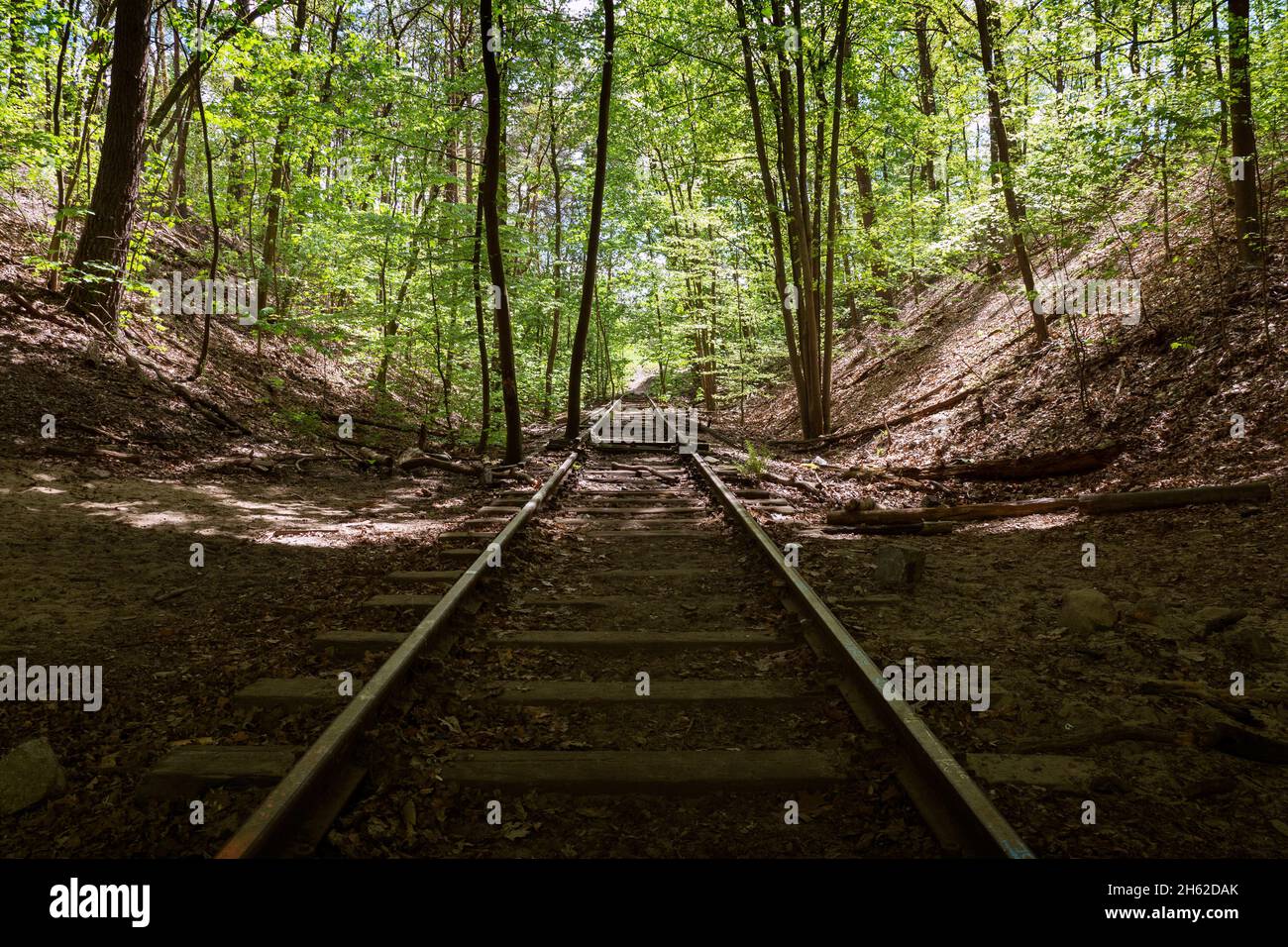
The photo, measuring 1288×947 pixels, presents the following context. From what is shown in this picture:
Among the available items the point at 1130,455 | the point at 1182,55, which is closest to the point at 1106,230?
the point at 1182,55

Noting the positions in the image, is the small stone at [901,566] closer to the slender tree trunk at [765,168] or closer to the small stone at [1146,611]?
the small stone at [1146,611]

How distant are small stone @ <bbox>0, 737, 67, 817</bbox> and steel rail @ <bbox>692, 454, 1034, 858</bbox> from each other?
10.2 feet

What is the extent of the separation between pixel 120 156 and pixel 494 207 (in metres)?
5.24

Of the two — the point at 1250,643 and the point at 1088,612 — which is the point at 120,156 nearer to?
the point at 1088,612

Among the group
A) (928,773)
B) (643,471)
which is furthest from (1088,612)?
(643,471)

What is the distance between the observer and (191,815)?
2.37 metres

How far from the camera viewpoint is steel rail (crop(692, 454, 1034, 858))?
211 cm

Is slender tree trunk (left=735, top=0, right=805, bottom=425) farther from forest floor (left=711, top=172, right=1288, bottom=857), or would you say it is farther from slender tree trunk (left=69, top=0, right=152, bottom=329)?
slender tree trunk (left=69, top=0, right=152, bottom=329)

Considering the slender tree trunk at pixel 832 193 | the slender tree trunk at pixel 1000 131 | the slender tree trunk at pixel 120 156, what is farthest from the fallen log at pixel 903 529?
the slender tree trunk at pixel 120 156

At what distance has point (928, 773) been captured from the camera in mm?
2535

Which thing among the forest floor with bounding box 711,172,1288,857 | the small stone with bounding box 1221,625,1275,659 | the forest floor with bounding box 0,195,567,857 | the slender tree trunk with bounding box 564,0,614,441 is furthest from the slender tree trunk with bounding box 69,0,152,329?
the small stone with bounding box 1221,625,1275,659

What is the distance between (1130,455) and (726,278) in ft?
47.9

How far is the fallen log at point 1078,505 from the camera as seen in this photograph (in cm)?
573
